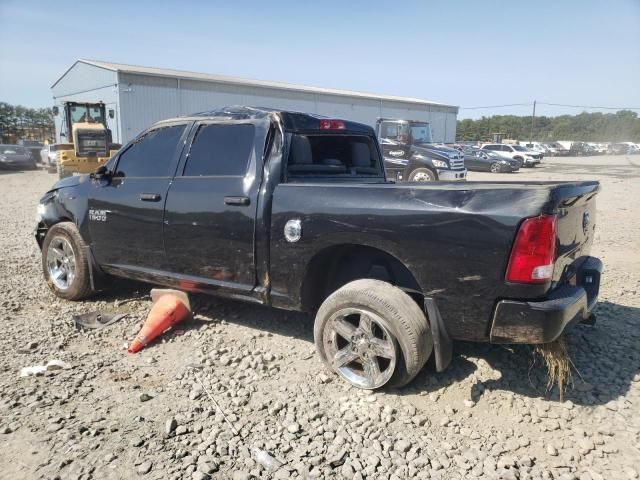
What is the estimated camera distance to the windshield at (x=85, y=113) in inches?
813

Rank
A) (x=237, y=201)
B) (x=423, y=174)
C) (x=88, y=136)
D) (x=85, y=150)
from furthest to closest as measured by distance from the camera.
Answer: (x=88, y=136)
(x=85, y=150)
(x=423, y=174)
(x=237, y=201)

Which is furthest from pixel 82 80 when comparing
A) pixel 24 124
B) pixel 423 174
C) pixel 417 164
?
pixel 423 174

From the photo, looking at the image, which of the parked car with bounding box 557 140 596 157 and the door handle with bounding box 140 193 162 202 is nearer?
the door handle with bounding box 140 193 162 202

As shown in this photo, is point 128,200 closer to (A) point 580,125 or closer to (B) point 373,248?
(B) point 373,248

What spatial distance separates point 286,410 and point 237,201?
1.54m

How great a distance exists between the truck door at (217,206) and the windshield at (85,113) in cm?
1899

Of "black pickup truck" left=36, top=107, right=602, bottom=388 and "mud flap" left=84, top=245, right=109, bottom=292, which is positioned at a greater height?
"black pickup truck" left=36, top=107, right=602, bottom=388

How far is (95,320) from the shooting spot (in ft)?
14.8

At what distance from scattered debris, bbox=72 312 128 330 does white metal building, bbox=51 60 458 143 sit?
21.6m

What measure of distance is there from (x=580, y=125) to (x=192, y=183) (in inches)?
3892


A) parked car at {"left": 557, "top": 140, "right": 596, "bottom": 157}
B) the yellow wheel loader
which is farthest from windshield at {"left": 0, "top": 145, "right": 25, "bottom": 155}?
parked car at {"left": 557, "top": 140, "right": 596, "bottom": 157}

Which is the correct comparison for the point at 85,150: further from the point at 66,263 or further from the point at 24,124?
the point at 24,124

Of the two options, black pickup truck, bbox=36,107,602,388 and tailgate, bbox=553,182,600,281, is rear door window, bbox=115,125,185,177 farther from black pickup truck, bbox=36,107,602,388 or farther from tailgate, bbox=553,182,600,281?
tailgate, bbox=553,182,600,281

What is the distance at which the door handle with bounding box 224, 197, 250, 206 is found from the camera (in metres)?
3.63
